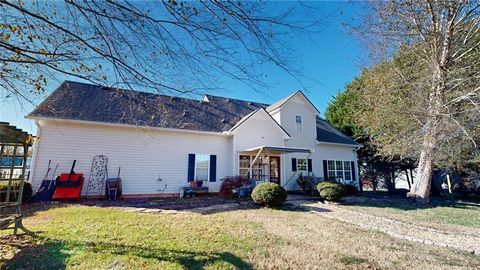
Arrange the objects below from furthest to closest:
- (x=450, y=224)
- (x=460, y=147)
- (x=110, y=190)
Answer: (x=460, y=147)
(x=110, y=190)
(x=450, y=224)

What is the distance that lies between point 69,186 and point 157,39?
978cm

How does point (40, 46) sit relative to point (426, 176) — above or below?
above

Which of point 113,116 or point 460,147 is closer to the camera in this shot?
point 113,116

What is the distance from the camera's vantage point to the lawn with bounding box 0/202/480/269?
13.1ft

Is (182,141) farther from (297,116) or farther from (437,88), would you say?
(437,88)

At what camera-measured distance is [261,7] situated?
2.70 meters

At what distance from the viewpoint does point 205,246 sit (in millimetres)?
4738

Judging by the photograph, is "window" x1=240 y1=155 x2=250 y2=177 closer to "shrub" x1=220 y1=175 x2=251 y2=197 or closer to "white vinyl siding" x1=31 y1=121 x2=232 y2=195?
"white vinyl siding" x1=31 y1=121 x2=232 y2=195

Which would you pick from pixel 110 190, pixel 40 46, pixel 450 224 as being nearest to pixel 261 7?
pixel 40 46

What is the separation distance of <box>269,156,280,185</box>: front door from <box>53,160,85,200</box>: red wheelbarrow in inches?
409

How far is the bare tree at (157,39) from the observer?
9.02 feet

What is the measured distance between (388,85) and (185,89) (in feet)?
44.3

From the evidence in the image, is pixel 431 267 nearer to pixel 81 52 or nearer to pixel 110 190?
pixel 81 52

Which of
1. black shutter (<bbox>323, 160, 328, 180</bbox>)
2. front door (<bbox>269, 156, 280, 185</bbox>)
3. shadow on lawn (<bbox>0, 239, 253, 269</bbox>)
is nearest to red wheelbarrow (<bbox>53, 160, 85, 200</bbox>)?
shadow on lawn (<bbox>0, 239, 253, 269</bbox>)
